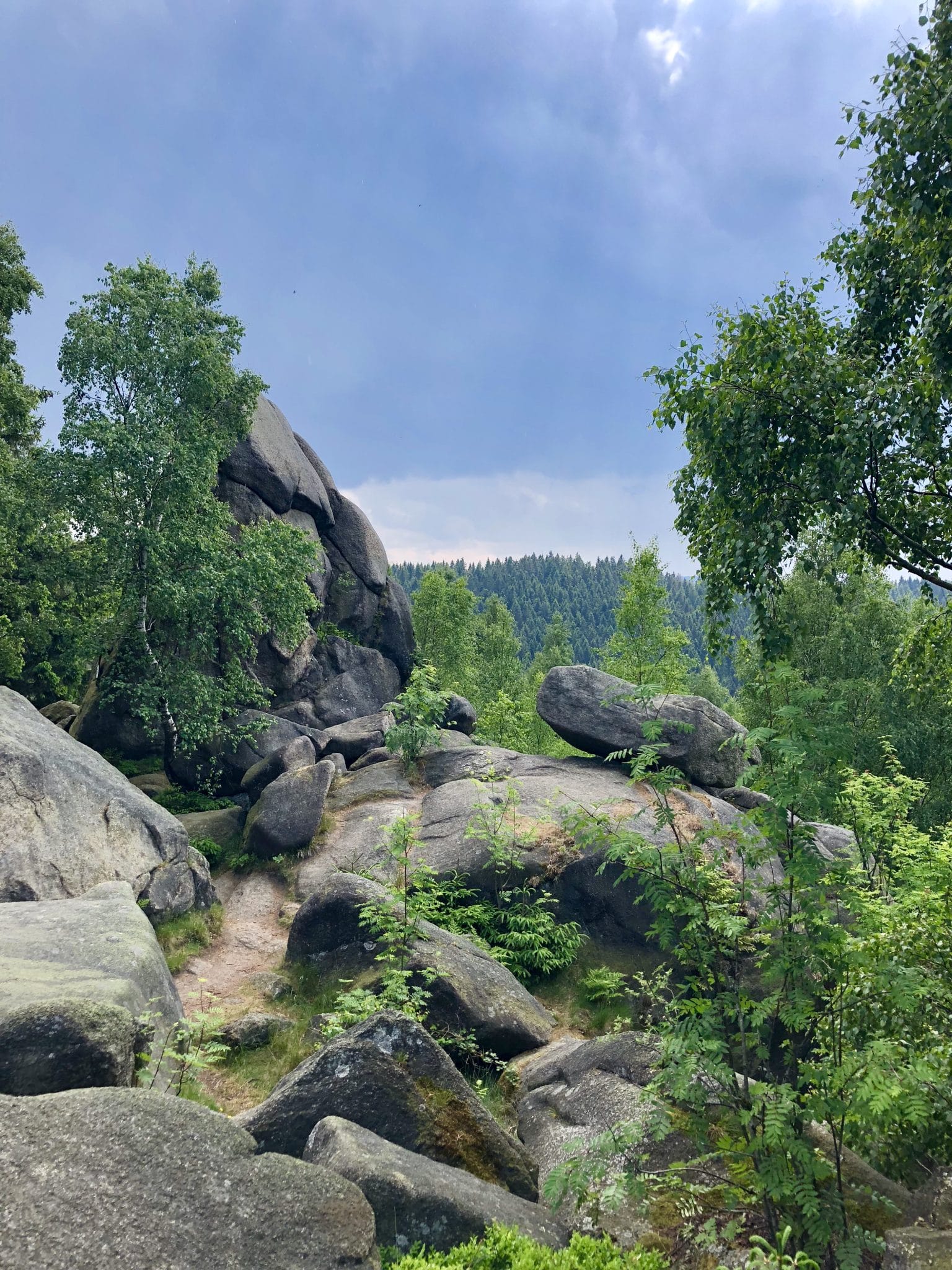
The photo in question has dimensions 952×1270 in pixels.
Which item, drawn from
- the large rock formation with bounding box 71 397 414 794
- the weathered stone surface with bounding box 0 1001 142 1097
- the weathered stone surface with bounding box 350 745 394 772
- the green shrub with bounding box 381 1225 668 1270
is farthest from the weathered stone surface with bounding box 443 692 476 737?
the green shrub with bounding box 381 1225 668 1270

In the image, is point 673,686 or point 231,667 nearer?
point 231,667

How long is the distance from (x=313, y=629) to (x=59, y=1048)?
27.9m

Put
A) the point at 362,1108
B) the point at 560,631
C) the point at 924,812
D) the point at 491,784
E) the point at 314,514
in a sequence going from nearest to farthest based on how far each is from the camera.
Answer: the point at 362,1108, the point at 491,784, the point at 924,812, the point at 314,514, the point at 560,631

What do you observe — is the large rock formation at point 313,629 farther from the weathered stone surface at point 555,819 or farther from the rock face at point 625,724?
the rock face at point 625,724

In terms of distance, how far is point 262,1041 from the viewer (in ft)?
33.4

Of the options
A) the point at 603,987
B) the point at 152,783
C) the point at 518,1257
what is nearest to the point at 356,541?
the point at 152,783

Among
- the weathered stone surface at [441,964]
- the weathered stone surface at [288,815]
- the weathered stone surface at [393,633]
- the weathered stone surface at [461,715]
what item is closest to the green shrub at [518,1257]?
the weathered stone surface at [441,964]

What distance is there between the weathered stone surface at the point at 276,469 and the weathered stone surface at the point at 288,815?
1667 cm

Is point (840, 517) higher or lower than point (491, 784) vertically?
higher

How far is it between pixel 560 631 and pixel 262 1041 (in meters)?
75.9

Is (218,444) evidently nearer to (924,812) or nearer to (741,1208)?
(741,1208)

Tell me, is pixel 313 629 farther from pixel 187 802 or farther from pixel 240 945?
pixel 240 945

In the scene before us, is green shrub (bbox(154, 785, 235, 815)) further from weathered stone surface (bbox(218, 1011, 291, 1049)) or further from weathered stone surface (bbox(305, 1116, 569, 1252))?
weathered stone surface (bbox(305, 1116, 569, 1252))

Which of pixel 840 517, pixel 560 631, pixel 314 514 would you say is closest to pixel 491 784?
pixel 840 517
